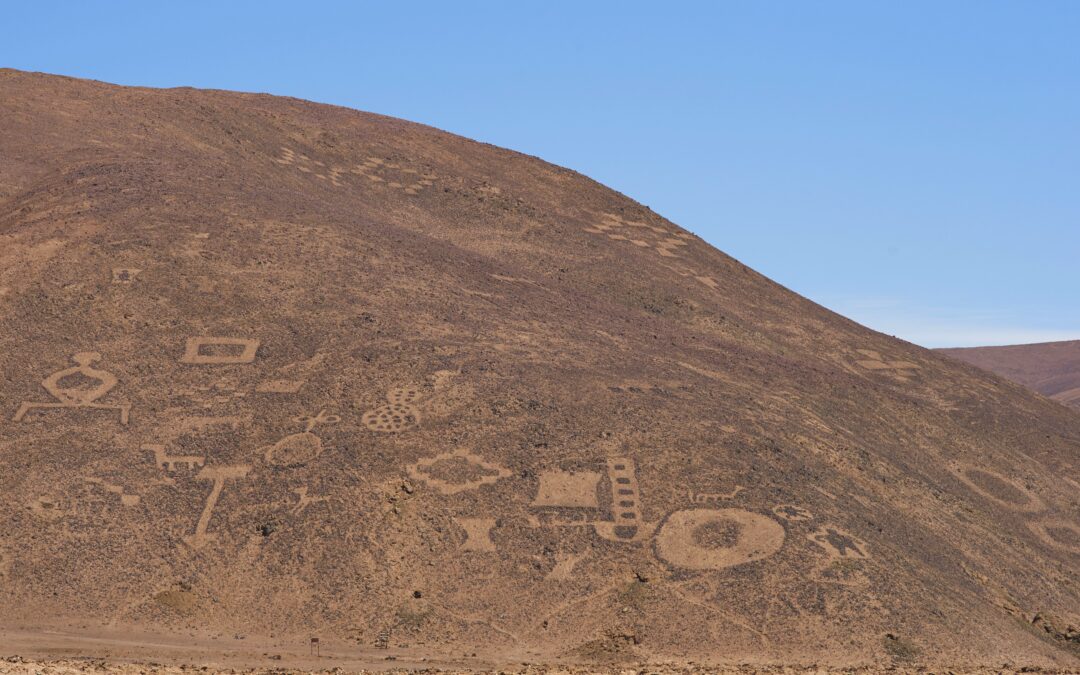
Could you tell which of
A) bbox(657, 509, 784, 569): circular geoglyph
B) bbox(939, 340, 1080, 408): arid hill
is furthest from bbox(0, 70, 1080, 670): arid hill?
bbox(939, 340, 1080, 408): arid hill

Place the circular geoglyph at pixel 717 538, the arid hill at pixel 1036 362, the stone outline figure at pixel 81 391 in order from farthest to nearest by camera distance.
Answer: the arid hill at pixel 1036 362 < the stone outline figure at pixel 81 391 < the circular geoglyph at pixel 717 538

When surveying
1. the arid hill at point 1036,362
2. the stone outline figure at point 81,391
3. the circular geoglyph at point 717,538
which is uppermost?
the arid hill at point 1036,362

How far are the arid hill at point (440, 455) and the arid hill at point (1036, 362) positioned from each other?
57999mm

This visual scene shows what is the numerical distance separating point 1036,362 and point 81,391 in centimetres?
8593

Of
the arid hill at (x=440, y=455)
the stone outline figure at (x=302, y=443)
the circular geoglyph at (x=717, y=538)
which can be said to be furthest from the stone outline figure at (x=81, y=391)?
the circular geoglyph at (x=717, y=538)

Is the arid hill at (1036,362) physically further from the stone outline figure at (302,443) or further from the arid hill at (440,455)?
the stone outline figure at (302,443)

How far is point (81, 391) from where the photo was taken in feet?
83.3

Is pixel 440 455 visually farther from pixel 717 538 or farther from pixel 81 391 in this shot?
pixel 81 391

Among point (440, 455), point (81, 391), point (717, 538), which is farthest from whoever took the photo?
point (81, 391)

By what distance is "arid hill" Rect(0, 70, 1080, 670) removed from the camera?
68.8 ft

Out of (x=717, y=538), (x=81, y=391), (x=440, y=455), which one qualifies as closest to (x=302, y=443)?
(x=440, y=455)

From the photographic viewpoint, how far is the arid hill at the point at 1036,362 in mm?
91938

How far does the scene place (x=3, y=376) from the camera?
2562cm

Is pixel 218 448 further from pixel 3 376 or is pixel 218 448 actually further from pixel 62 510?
pixel 3 376
